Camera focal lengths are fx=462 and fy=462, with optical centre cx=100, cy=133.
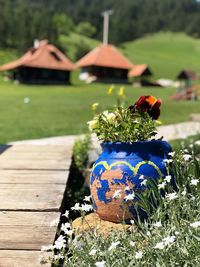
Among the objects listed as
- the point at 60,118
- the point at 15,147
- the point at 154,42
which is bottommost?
the point at 154,42

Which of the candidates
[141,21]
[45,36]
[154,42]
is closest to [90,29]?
[154,42]

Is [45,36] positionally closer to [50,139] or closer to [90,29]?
[90,29]

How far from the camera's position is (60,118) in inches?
691

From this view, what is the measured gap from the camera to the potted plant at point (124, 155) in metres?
3.45

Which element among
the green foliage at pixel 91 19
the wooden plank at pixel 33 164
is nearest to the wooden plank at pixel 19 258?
the wooden plank at pixel 33 164

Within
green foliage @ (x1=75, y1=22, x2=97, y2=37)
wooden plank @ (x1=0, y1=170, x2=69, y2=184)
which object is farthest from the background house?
green foliage @ (x1=75, y1=22, x2=97, y2=37)

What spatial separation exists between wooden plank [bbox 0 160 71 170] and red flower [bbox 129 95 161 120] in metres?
2.18

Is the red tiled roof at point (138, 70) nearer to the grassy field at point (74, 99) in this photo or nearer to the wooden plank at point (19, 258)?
the grassy field at point (74, 99)

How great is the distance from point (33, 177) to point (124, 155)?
1793mm

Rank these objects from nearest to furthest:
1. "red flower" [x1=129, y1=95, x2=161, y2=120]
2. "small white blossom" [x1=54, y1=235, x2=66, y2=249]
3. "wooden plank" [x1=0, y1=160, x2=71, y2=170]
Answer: "small white blossom" [x1=54, y1=235, x2=66, y2=249] < "red flower" [x1=129, y1=95, x2=161, y2=120] < "wooden plank" [x1=0, y1=160, x2=71, y2=170]

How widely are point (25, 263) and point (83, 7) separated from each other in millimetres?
176962

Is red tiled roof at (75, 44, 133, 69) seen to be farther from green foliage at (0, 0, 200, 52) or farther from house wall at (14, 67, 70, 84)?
green foliage at (0, 0, 200, 52)

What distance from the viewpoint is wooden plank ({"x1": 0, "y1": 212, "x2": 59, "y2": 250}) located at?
2893 mm

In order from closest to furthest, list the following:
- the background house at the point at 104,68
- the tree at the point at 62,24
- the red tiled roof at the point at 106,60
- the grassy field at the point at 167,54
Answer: the background house at the point at 104,68 → the red tiled roof at the point at 106,60 → the grassy field at the point at 167,54 → the tree at the point at 62,24
